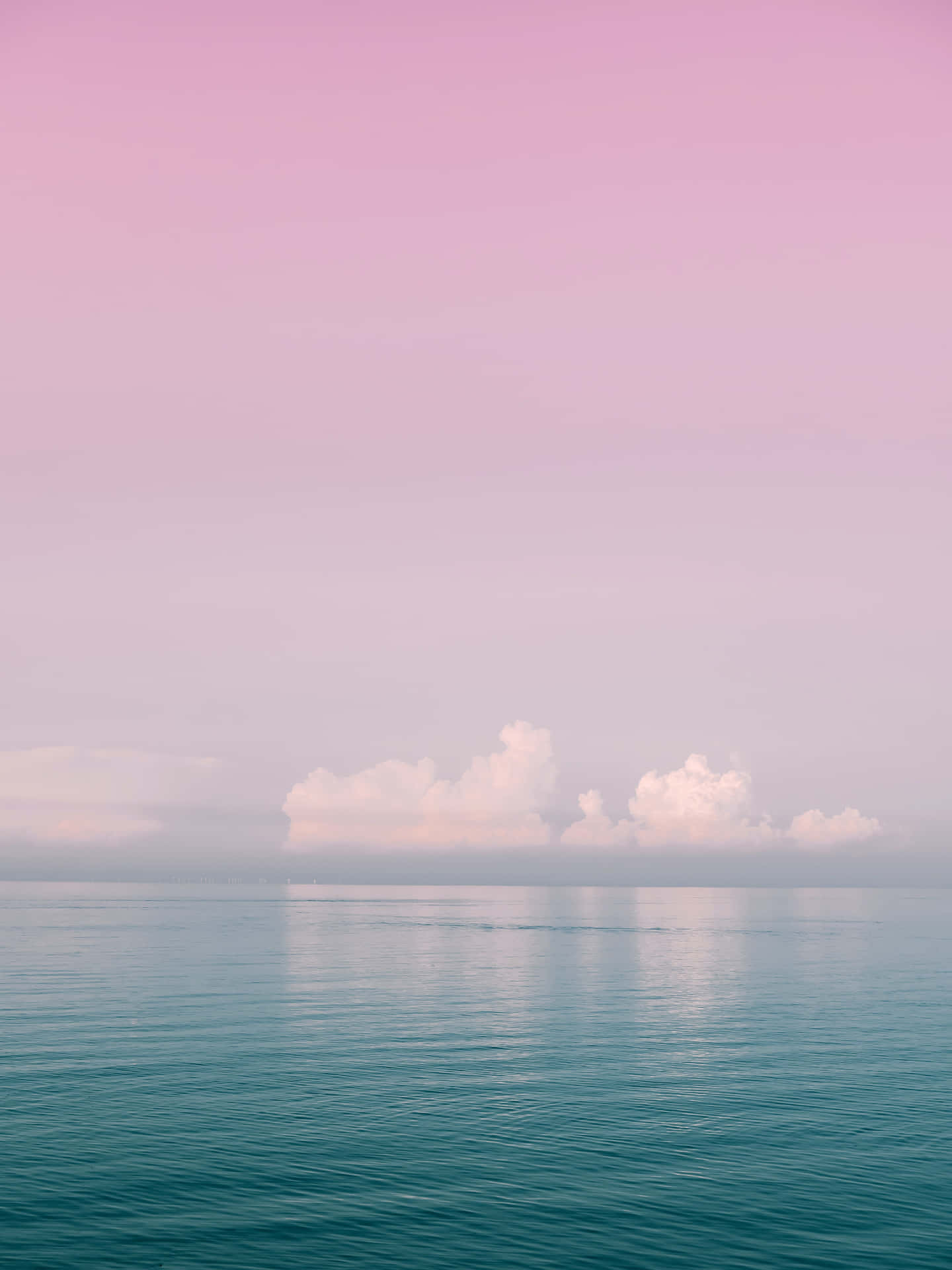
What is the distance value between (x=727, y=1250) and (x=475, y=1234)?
1020cm

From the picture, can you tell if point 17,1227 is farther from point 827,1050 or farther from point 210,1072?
point 827,1050

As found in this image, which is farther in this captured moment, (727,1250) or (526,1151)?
(526,1151)

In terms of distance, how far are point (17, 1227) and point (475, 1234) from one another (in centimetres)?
1870

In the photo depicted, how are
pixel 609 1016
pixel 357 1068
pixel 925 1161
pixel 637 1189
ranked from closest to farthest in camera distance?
1. pixel 637 1189
2. pixel 925 1161
3. pixel 357 1068
4. pixel 609 1016

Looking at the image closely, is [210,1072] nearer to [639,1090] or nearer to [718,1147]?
[639,1090]

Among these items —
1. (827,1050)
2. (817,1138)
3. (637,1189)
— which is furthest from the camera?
(827,1050)

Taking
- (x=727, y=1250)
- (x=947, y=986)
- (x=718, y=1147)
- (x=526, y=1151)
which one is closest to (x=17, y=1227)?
(x=526, y=1151)

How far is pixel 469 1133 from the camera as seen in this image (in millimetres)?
54375

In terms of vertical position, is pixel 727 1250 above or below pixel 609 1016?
above

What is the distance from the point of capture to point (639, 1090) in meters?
66.1

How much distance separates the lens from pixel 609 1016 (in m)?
102

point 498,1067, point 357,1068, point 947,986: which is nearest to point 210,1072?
point 357,1068

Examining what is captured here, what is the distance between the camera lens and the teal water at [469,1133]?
3962 centimetres

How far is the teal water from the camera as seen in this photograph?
39.6 m
